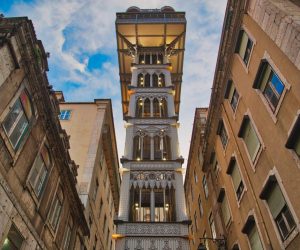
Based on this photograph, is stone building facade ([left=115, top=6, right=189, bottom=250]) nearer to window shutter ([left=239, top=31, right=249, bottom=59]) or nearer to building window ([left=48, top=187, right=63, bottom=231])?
building window ([left=48, top=187, right=63, bottom=231])

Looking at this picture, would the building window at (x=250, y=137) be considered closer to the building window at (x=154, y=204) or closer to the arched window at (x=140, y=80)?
the building window at (x=154, y=204)

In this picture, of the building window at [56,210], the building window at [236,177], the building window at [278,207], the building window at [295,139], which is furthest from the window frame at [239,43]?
the building window at [56,210]

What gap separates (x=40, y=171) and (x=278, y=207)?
451 inches

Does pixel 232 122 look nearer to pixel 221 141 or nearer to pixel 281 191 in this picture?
pixel 221 141

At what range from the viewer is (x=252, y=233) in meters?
15.4

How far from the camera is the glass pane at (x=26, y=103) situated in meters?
14.4

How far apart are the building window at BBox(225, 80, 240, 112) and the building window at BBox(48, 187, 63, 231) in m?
11.7

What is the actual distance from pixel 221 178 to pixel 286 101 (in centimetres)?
950

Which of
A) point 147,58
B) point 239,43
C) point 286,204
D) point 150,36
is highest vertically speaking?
point 150,36

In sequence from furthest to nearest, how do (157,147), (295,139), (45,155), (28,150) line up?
(157,147), (45,155), (28,150), (295,139)

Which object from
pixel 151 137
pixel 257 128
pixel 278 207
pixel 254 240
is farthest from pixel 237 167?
pixel 151 137

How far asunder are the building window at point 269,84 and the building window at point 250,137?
1.99 metres

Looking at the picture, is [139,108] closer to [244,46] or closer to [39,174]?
[244,46]

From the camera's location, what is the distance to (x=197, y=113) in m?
30.5
